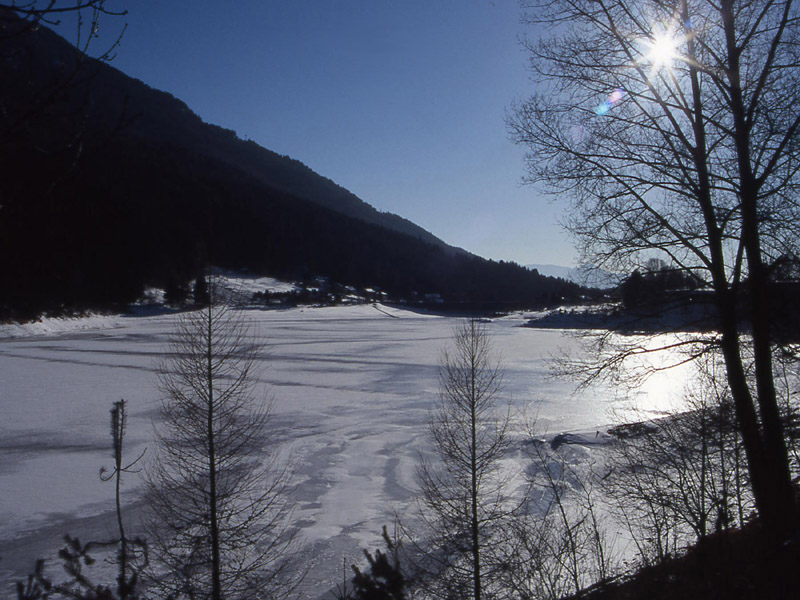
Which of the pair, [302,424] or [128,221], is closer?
[128,221]

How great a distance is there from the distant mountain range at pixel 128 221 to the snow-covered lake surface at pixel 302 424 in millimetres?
3753

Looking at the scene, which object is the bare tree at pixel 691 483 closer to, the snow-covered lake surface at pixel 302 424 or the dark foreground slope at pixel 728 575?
the dark foreground slope at pixel 728 575

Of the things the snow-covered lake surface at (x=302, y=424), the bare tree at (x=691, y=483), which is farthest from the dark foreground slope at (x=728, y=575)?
the snow-covered lake surface at (x=302, y=424)

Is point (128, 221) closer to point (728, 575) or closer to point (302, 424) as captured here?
point (302, 424)

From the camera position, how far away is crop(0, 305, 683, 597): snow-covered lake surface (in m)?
8.69

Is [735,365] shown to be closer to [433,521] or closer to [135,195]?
[433,521]

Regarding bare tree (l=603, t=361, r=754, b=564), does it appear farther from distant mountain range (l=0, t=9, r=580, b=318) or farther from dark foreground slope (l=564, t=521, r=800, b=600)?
distant mountain range (l=0, t=9, r=580, b=318)

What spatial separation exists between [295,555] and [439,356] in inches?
874

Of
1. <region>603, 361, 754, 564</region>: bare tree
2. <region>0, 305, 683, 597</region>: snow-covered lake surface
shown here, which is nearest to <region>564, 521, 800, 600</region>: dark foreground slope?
<region>603, 361, 754, 564</region>: bare tree

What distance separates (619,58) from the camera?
16.7 feet

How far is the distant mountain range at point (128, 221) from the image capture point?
1.80m

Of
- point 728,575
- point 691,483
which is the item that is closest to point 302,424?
point 691,483

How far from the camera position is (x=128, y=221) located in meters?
13.5

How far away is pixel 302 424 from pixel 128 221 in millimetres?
7292
